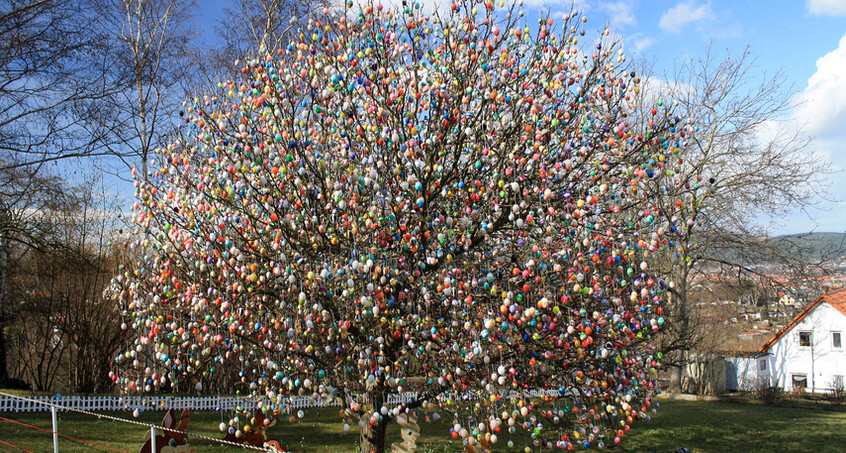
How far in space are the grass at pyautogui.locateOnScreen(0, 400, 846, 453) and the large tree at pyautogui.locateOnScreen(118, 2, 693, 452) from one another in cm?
560

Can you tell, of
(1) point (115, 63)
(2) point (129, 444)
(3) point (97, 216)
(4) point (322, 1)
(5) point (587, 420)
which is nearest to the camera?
(5) point (587, 420)

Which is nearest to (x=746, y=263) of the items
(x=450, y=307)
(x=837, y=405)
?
(x=837, y=405)

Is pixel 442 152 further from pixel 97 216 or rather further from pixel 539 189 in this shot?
pixel 97 216

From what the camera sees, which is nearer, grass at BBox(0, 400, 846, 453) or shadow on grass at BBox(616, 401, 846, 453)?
grass at BBox(0, 400, 846, 453)

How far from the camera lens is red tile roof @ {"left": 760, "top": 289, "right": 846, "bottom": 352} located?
3522 centimetres

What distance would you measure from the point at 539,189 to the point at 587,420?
115 inches

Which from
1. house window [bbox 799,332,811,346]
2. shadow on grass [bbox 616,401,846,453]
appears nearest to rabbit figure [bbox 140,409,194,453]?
shadow on grass [bbox 616,401,846,453]

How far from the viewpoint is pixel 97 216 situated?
1984 cm

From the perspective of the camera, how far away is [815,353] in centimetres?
3644

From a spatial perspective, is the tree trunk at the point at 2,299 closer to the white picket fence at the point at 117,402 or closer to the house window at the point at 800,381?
the white picket fence at the point at 117,402

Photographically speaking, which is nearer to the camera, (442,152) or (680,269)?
(442,152)

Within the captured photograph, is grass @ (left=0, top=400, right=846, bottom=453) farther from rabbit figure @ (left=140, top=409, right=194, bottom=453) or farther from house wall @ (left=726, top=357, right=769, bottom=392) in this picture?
house wall @ (left=726, top=357, right=769, bottom=392)

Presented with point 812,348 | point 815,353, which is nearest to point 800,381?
point 815,353

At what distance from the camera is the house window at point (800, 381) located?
37.0 m
